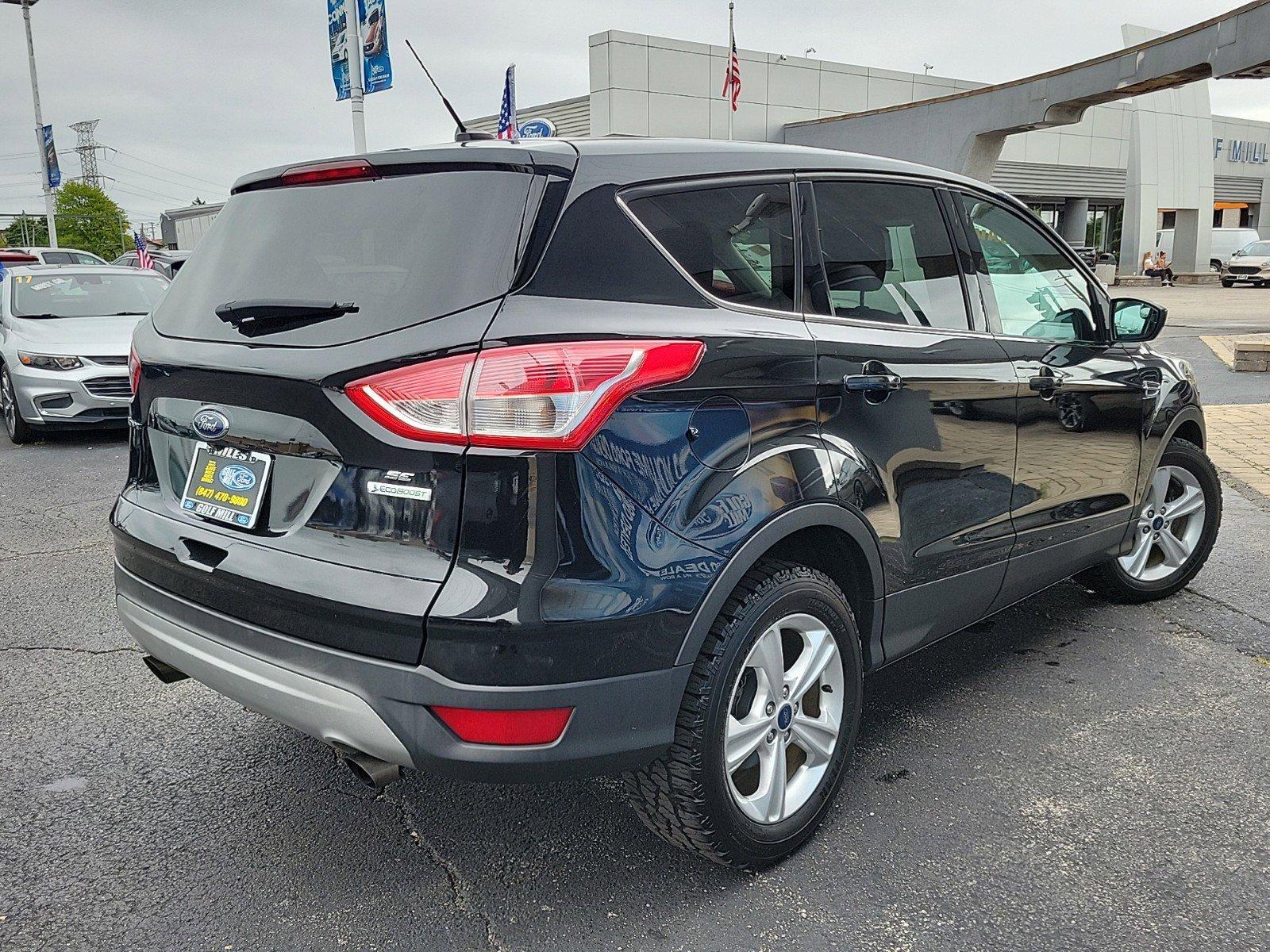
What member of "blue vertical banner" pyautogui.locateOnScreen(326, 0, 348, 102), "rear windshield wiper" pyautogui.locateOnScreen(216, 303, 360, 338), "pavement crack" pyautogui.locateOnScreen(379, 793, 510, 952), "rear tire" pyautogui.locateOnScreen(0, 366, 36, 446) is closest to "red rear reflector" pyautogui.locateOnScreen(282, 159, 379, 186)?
"rear windshield wiper" pyautogui.locateOnScreen(216, 303, 360, 338)

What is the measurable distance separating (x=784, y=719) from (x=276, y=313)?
155 centimetres

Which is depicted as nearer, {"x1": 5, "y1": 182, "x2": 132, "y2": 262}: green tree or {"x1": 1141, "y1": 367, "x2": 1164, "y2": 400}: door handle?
{"x1": 1141, "y1": 367, "x2": 1164, "y2": 400}: door handle

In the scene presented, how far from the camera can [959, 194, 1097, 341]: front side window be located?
3.43m

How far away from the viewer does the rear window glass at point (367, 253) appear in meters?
2.19

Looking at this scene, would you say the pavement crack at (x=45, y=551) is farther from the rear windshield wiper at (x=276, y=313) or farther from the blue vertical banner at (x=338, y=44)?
the blue vertical banner at (x=338, y=44)

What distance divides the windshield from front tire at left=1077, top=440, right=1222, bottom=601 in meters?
8.83

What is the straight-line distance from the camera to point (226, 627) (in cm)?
236

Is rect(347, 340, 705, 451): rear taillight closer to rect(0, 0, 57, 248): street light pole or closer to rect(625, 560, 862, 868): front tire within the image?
rect(625, 560, 862, 868): front tire

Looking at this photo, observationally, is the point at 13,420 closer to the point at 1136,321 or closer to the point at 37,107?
the point at 1136,321

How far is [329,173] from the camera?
2.58 m

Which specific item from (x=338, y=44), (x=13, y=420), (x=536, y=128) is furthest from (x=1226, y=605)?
(x=536, y=128)

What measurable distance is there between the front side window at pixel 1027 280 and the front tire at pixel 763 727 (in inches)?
54.1

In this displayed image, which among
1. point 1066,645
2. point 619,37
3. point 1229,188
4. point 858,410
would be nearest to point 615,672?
point 858,410

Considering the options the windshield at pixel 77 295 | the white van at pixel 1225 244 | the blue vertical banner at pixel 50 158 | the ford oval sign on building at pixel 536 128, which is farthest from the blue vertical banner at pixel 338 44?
the white van at pixel 1225 244
